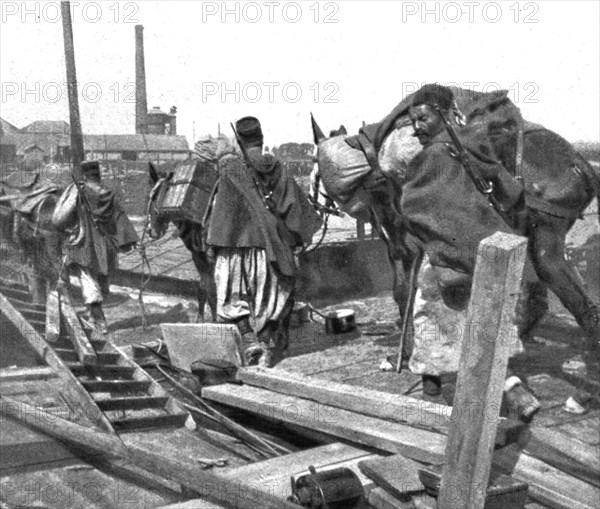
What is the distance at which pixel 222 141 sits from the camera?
8109 millimetres

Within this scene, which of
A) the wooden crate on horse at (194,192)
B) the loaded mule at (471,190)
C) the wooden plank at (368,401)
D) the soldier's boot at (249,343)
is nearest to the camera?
the wooden plank at (368,401)

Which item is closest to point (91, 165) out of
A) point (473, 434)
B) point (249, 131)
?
point (249, 131)

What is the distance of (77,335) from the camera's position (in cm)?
605

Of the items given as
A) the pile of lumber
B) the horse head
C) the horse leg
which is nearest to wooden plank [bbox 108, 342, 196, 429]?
the pile of lumber

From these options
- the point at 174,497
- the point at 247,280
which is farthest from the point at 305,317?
the point at 174,497

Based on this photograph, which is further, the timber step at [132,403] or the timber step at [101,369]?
the timber step at [101,369]

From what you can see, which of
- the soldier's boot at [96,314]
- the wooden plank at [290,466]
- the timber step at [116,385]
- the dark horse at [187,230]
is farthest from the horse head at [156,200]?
the wooden plank at [290,466]

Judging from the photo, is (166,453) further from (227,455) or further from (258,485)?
(258,485)

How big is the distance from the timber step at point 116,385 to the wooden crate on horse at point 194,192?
3.00 m

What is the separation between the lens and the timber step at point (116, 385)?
543cm

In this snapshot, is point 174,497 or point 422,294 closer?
point 174,497

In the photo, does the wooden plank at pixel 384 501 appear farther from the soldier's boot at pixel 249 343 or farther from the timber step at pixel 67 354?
the soldier's boot at pixel 249 343

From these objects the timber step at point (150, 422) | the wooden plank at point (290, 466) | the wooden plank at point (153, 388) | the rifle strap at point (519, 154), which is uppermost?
the rifle strap at point (519, 154)

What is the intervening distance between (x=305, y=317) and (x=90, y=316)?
2301 millimetres
